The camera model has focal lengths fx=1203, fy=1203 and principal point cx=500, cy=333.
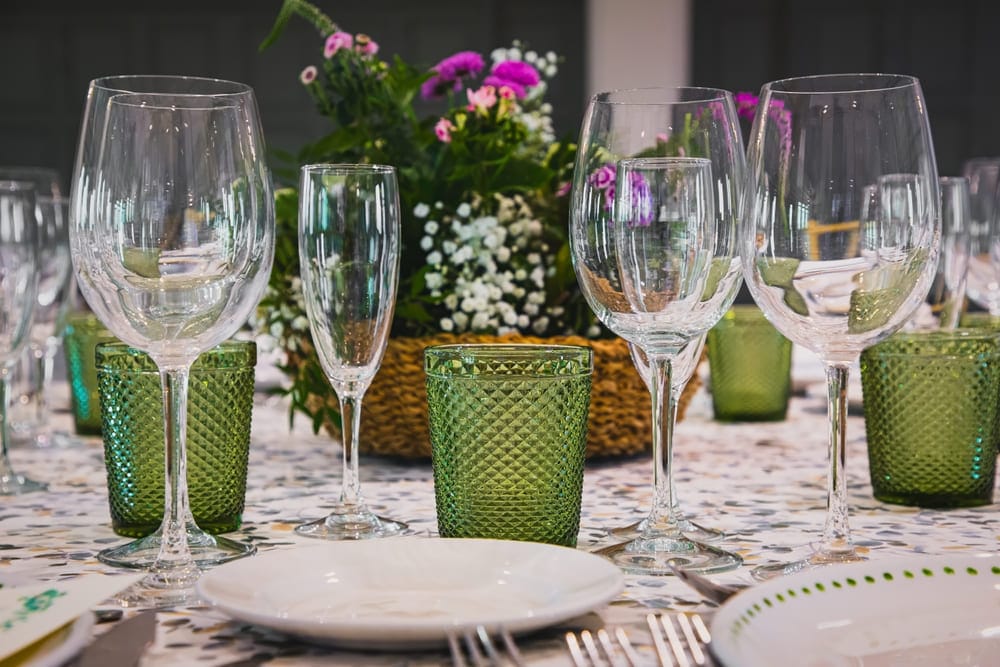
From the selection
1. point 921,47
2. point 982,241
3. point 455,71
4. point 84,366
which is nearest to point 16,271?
point 84,366

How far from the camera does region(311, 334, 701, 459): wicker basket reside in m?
1.09

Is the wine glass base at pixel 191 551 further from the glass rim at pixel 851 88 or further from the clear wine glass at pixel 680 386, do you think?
the glass rim at pixel 851 88

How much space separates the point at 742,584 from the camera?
0.71 metres

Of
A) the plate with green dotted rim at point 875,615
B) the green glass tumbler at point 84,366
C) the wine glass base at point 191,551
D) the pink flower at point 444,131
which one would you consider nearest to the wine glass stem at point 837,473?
the plate with green dotted rim at point 875,615

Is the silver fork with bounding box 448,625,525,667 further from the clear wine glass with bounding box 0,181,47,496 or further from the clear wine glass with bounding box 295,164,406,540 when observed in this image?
the clear wine glass with bounding box 0,181,47,496

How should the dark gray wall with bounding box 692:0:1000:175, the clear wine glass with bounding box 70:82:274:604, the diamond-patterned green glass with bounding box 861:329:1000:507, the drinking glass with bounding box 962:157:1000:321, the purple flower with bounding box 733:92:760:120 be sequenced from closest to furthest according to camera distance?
the clear wine glass with bounding box 70:82:274:604 < the diamond-patterned green glass with bounding box 861:329:1000:507 < the purple flower with bounding box 733:92:760:120 < the drinking glass with bounding box 962:157:1000:321 < the dark gray wall with bounding box 692:0:1000:175

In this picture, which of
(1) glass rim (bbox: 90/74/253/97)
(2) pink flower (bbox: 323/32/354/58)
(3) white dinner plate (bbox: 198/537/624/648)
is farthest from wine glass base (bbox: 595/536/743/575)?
(2) pink flower (bbox: 323/32/354/58)

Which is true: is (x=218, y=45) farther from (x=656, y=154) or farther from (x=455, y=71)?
(x=656, y=154)

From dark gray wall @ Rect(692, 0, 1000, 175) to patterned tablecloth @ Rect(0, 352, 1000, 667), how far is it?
4.30 m

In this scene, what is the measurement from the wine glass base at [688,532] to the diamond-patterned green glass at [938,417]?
0.61 feet

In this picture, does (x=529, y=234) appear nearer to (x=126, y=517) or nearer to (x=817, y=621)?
(x=126, y=517)

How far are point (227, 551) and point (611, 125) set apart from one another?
1.22 feet

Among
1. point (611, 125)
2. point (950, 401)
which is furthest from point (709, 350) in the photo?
point (611, 125)

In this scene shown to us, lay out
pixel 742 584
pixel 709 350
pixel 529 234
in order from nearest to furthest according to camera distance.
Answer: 1. pixel 742 584
2. pixel 529 234
3. pixel 709 350
